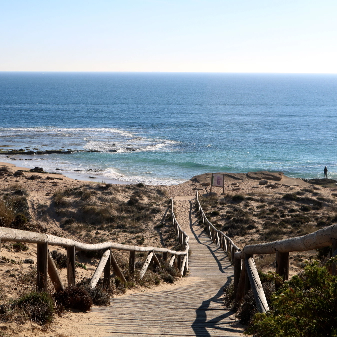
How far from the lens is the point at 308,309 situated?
2.49 m

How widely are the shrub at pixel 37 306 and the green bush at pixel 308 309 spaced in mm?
2592

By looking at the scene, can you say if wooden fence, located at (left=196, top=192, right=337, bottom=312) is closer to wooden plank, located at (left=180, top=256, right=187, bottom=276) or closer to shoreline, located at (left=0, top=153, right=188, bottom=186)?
wooden plank, located at (left=180, top=256, right=187, bottom=276)

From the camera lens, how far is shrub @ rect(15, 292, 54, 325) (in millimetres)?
4215

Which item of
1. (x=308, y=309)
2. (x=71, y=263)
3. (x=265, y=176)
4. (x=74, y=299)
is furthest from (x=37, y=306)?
(x=265, y=176)

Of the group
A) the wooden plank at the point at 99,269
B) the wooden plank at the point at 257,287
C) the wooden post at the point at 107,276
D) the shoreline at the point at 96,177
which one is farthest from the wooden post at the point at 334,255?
the shoreline at the point at 96,177

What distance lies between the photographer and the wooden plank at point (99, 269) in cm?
568

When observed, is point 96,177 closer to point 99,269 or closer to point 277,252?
point 99,269

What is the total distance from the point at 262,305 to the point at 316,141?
70620mm

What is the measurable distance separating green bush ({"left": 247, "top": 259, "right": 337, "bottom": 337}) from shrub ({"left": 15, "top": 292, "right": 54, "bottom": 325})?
2.59m

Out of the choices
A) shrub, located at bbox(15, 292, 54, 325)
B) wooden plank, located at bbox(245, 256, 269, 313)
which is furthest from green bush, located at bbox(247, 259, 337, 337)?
shrub, located at bbox(15, 292, 54, 325)

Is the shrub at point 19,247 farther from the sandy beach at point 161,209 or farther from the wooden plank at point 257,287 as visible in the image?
the wooden plank at point 257,287

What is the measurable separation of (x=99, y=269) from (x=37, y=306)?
1.69m

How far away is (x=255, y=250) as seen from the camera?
18.1 ft

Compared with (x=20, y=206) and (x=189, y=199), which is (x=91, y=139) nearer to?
(x=189, y=199)
